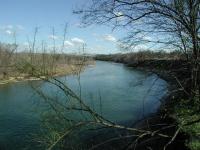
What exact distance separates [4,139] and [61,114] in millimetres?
12724

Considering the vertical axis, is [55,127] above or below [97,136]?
above

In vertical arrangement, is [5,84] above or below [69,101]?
below

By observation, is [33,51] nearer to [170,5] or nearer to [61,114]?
[61,114]

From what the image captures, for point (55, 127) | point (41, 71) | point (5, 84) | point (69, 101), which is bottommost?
point (5, 84)

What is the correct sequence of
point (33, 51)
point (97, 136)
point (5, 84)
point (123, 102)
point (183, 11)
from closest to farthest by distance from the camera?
point (33, 51)
point (183, 11)
point (97, 136)
point (123, 102)
point (5, 84)

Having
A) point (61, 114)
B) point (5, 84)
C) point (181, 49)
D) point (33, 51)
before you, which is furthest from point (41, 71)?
point (5, 84)

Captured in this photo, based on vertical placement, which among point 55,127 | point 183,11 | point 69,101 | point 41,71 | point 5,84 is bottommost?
point 5,84

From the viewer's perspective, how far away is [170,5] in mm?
8508

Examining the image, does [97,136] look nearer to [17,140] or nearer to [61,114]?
[17,140]

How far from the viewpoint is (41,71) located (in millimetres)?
4371

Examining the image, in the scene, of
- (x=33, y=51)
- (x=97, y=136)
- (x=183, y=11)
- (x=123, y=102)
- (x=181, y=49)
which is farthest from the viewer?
(x=123, y=102)

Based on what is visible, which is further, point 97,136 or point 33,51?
point 97,136

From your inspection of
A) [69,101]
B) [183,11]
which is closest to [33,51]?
[69,101]

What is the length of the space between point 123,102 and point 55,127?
67.8 ft
